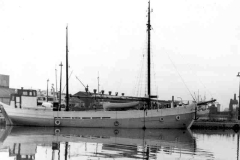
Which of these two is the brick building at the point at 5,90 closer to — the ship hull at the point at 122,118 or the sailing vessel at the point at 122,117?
the sailing vessel at the point at 122,117

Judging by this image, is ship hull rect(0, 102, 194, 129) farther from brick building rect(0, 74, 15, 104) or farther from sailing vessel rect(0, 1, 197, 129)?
brick building rect(0, 74, 15, 104)

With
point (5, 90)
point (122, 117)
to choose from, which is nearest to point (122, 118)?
point (122, 117)

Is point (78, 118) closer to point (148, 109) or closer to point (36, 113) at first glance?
point (36, 113)

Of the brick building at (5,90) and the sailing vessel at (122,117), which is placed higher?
the brick building at (5,90)

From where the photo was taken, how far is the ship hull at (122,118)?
40406mm

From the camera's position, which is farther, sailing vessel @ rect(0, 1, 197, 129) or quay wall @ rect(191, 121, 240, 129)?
quay wall @ rect(191, 121, 240, 129)

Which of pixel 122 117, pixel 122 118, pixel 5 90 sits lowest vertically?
pixel 122 118

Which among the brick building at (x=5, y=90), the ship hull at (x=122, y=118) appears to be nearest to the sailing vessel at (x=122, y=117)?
the ship hull at (x=122, y=118)

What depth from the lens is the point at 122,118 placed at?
1601 inches

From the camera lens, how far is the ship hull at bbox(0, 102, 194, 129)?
133ft

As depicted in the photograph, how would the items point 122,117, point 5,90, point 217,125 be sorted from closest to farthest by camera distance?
point 122,117
point 217,125
point 5,90

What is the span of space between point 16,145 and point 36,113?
20916mm

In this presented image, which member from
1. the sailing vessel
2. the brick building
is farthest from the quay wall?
the brick building

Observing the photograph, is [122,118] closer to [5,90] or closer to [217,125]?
[217,125]
